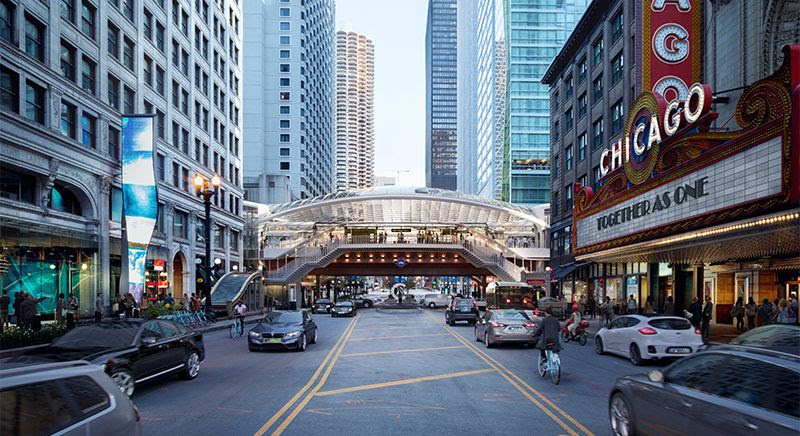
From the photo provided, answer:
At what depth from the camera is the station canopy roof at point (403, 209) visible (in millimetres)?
69250

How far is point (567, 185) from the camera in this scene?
50.9 metres

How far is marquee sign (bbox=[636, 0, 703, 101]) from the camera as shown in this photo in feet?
83.6

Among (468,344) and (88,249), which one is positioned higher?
(88,249)

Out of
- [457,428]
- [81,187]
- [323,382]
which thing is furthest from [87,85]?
[457,428]

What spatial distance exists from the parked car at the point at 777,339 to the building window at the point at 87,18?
111ft

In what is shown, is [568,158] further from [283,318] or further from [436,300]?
[283,318]

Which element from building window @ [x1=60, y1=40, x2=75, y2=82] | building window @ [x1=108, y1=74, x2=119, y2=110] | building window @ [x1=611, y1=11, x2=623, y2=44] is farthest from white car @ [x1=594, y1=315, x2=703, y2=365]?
building window @ [x1=108, y1=74, x2=119, y2=110]

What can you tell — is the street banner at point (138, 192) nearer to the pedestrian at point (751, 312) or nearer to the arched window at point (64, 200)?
the arched window at point (64, 200)

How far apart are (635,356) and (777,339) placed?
387 inches

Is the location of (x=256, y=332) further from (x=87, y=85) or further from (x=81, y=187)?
(x=87, y=85)

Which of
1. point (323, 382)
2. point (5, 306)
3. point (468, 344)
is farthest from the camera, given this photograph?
point (5, 306)

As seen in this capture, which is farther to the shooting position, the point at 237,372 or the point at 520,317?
the point at 520,317

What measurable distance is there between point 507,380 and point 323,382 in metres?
3.94

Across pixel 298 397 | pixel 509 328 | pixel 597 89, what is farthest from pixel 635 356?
pixel 597 89
